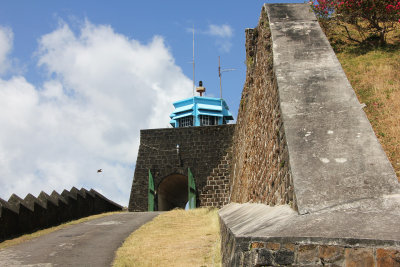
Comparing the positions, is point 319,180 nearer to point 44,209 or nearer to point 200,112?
point 44,209

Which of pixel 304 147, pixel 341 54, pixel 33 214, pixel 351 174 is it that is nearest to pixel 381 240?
pixel 351 174

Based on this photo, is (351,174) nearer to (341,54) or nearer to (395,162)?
(395,162)

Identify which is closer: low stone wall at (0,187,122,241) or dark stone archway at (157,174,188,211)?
low stone wall at (0,187,122,241)

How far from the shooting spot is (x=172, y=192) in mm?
24766

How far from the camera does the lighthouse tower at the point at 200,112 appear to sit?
27130 millimetres

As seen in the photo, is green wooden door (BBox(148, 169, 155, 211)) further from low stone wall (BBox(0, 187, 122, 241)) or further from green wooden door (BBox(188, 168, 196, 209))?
low stone wall (BBox(0, 187, 122, 241))

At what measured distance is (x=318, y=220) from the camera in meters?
3.79

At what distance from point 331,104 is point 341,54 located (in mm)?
6541

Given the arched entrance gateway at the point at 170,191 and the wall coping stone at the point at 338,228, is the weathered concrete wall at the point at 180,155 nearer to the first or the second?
the arched entrance gateway at the point at 170,191

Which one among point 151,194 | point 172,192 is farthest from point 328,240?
point 172,192

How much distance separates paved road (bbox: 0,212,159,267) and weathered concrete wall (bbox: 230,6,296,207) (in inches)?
123

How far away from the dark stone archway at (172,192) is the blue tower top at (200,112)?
427 cm

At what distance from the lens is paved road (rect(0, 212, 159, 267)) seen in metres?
8.10

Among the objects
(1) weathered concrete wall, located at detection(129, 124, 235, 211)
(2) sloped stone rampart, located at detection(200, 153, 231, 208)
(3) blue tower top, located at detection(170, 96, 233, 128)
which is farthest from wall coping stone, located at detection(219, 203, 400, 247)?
(3) blue tower top, located at detection(170, 96, 233, 128)
